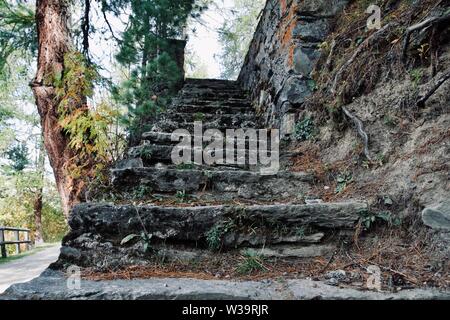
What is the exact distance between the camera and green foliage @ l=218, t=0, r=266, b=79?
1391 cm

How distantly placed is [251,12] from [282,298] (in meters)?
16.0

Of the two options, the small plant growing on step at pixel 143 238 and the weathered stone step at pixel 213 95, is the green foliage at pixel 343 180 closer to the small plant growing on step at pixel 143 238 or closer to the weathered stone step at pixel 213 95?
the small plant growing on step at pixel 143 238

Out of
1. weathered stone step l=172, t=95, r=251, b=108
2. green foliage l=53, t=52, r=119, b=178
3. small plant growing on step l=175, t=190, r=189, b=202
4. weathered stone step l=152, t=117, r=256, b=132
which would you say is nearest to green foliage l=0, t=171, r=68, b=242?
weathered stone step l=172, t=95, r=251, b=108

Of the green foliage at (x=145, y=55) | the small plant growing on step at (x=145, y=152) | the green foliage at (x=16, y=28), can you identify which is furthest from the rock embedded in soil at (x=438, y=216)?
the green foliage at (x=16, y=28)

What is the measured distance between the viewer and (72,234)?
66.6 inches

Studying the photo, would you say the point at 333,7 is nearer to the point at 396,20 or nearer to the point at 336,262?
the point at 396,20

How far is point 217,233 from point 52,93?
10.2 feet

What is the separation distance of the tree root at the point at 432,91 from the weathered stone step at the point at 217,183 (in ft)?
2.78

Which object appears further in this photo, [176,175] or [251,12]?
[251,12]

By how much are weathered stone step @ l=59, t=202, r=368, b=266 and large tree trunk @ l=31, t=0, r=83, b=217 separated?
6.80ft

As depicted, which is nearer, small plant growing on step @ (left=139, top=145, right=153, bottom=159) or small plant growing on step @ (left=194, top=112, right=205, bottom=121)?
small plant growing on step @ (left=139, top=145, right=153, bottom=159)

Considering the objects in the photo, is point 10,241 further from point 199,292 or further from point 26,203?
point 26,203

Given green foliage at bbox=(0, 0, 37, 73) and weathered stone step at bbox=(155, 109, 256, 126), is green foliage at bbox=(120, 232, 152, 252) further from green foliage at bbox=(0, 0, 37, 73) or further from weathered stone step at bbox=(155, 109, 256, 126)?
green foliage at bbox=(0, 0, 37, 73)

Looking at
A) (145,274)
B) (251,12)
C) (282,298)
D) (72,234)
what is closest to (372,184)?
(282,298)
